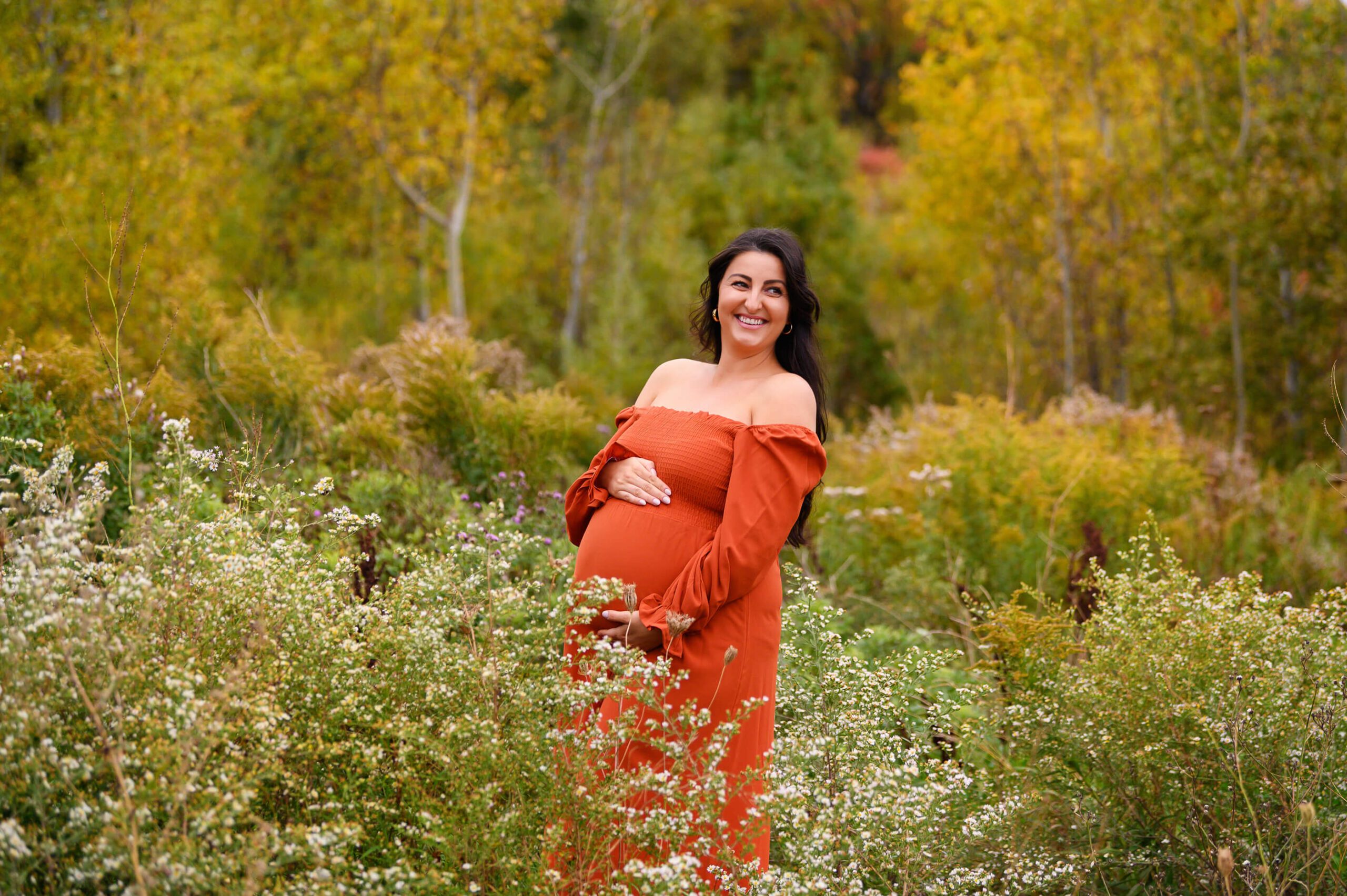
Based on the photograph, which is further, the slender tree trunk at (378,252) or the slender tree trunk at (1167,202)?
the slender tree trunk at (378,252)

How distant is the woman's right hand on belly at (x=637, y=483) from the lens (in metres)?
3.24

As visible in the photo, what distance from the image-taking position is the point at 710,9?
60.3ft

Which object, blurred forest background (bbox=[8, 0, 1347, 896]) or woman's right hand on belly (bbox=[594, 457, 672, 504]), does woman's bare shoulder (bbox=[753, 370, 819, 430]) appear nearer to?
woman's right hand on belly (bbox=[594, 457, 672, 504])

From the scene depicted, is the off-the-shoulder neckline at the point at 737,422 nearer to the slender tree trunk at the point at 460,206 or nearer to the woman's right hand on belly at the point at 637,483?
the woman's right hand on belly at the point at 637,483

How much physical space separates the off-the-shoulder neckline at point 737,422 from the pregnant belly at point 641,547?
12.1 inches

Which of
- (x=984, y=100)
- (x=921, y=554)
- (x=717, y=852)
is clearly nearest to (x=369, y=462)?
(x=921, y=554)

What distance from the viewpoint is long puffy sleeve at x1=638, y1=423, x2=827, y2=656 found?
299cm

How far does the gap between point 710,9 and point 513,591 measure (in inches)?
695

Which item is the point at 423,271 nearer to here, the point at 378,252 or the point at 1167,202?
the point at 378,252

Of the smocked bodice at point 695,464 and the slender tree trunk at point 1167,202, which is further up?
the slender tree trunk at point 1167,202

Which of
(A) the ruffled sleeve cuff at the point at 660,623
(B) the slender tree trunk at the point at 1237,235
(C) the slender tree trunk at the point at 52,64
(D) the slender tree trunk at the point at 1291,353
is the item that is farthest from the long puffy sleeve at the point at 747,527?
(D) the slender tree trunk at the point at 1291,353

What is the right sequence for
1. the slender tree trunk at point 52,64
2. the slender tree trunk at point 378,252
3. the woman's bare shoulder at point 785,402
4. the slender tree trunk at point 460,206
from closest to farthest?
the woman's bare shoulder at point 785,402
the slender tree trunk at point 52,64
the slender tree trunk at point 460,206
the slender tree trunk at point 378,252

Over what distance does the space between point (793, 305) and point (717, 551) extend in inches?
34.8

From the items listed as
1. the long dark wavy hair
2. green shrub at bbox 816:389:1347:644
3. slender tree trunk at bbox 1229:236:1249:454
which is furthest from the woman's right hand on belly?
slender tree trunk at bbox 1229:236:1249:454
